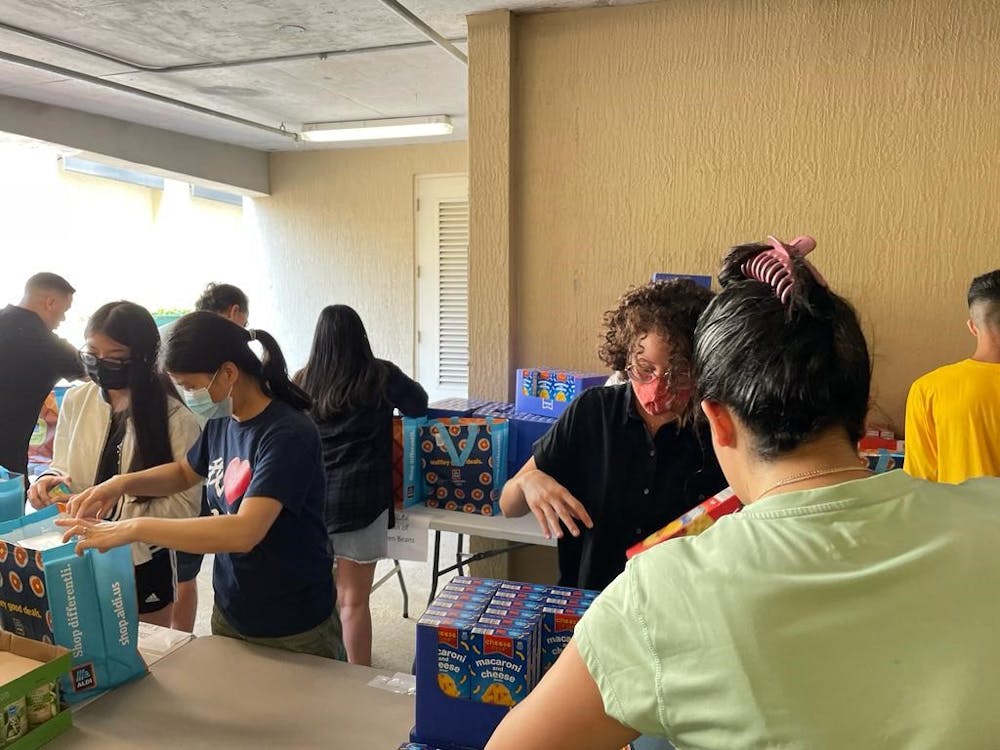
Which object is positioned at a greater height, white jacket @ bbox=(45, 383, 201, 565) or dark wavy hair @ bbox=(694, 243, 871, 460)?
dark wavy hair @ bbox=(694, 243, 871, 460)

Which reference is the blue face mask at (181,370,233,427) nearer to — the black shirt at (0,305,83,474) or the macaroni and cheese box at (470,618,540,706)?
the macaroni and cheese box at (470,618,540,706)

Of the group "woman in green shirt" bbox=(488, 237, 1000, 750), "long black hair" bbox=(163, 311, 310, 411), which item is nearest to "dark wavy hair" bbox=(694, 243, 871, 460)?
"woman in green shirt" bbox=(488, 237, 1000, 750)

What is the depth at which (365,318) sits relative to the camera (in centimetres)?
654

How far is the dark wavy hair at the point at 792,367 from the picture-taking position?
2.41 feet

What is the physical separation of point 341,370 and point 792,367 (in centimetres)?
233

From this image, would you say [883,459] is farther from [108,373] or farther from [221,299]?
[221,299]

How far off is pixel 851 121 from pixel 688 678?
278cm

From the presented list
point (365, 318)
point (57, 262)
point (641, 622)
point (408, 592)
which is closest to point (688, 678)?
point (641, 622)

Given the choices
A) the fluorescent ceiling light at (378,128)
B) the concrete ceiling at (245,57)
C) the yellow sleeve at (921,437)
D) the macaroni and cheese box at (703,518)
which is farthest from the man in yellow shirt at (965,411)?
the fluorescent ceiling light at (378,128)

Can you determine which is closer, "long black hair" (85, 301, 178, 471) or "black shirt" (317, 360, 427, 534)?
"long black hair" (85, 301, 178, 471)

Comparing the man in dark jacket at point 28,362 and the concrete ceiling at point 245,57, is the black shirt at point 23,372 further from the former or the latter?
the concrete ceiling at point 245,57

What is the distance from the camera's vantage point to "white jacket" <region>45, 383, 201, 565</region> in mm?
2105

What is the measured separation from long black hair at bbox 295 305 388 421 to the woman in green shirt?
7.11ft

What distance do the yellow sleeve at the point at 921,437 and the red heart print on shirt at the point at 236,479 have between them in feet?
6.75
